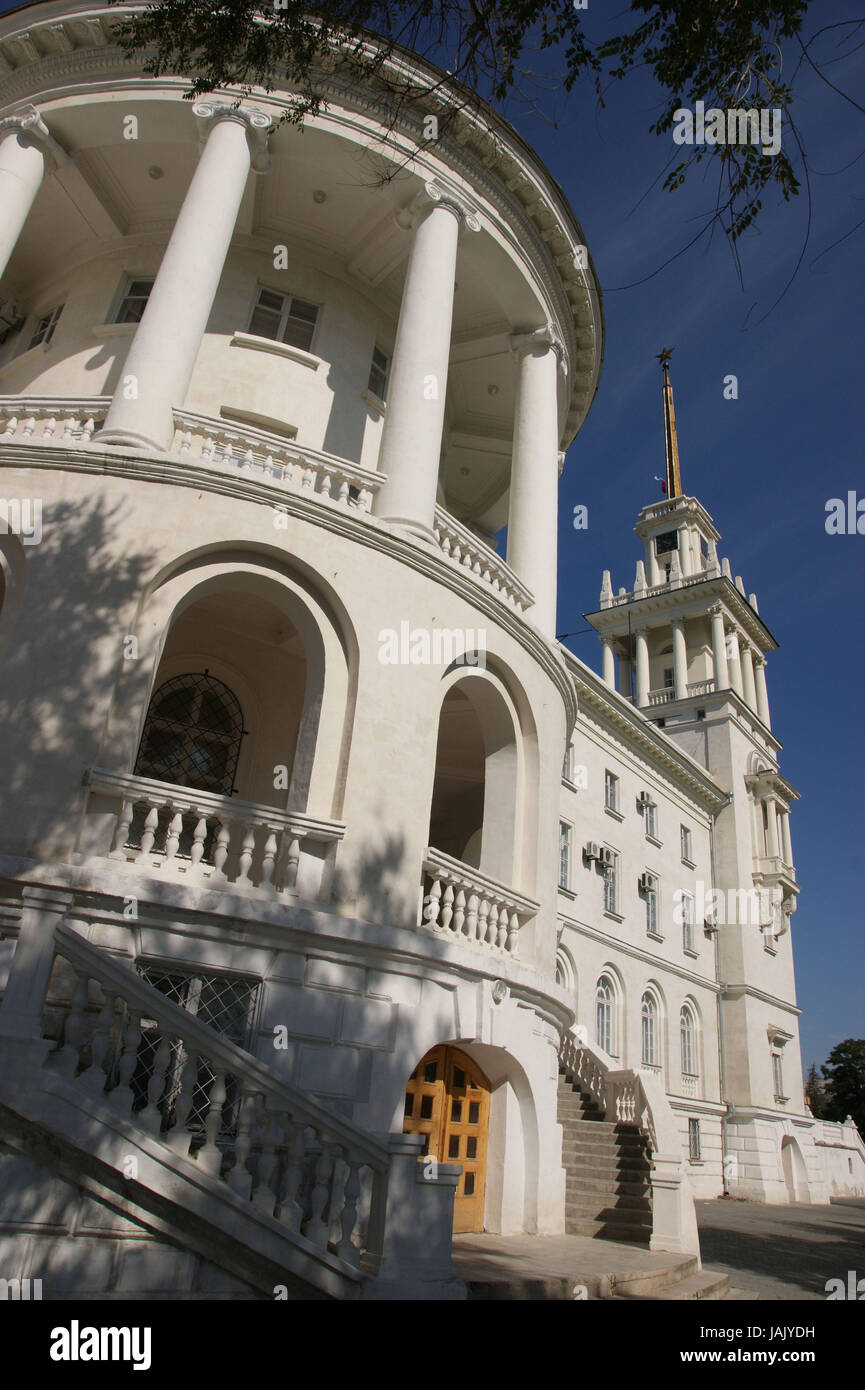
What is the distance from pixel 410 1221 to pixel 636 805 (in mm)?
27873

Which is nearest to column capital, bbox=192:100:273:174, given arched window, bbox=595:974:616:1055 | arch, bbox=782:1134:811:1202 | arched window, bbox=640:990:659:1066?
arched window, bbox=595:974:616:1055

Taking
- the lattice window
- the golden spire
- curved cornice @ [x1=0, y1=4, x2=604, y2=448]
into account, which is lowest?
the lattice window

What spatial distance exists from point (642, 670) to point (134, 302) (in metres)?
35.5

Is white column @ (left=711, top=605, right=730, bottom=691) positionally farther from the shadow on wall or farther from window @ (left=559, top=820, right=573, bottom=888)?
the shadow on wall

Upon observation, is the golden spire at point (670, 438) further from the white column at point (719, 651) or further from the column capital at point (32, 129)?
the column capital at point (32, 129)

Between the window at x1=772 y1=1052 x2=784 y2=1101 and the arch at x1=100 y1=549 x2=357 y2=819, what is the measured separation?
118 feet

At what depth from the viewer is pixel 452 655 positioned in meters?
11.5

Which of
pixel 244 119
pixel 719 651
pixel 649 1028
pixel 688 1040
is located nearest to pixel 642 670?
pixel 719 651

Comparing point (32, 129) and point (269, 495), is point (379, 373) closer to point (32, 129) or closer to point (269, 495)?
point (32, 129)

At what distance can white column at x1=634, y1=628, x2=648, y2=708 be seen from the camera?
46.4m

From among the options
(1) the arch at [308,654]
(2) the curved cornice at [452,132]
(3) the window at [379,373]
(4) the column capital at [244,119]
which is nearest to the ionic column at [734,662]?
(2) the curved cornice at [452,132]

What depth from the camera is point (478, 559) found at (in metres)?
13.4

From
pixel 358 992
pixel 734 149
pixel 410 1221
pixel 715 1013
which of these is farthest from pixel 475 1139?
pixel 715 1013
